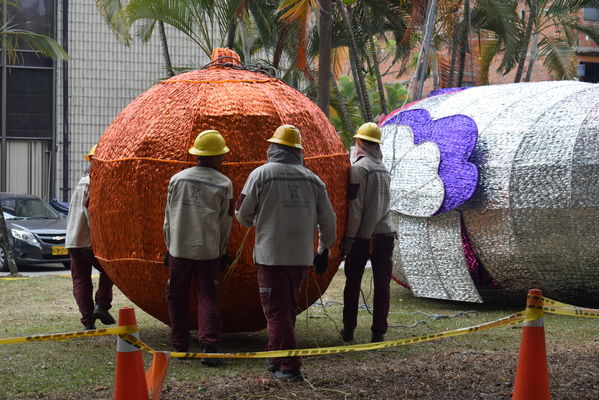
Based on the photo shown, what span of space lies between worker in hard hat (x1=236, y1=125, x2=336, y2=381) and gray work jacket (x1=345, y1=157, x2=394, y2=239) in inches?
40.8

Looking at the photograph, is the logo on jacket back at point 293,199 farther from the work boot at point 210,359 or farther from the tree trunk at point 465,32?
the tree trunk at point 465,32

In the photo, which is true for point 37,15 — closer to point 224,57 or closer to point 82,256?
point 82,256

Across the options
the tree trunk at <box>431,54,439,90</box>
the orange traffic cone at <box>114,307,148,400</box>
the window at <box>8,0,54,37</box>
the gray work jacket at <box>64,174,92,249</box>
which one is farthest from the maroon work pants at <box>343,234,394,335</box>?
the window at <box>8,0,54,37</box>

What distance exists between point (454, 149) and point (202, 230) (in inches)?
162

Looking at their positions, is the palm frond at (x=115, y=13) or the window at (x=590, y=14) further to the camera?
the window at (x=590, y=14)

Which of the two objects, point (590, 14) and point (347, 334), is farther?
point (590, 14)

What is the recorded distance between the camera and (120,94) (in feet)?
85.9

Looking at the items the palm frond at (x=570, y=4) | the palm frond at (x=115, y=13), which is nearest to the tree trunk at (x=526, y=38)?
the palm frond at (x=570, y=4)

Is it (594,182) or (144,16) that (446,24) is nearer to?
(144,16)

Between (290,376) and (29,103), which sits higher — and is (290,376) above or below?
below

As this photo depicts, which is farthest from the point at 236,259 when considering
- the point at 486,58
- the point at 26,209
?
the point at 486,58

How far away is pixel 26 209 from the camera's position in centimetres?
1850

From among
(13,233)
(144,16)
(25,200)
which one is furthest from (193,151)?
(25,200)

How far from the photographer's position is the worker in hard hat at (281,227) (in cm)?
655
